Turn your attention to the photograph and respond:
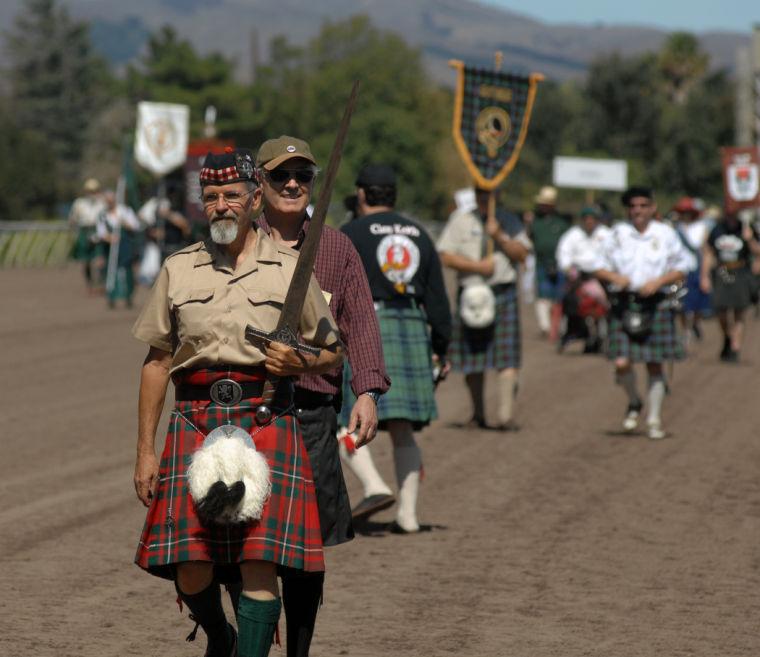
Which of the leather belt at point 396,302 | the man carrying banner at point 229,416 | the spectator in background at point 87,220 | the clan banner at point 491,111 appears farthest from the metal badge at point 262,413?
the spectator in background at point 87,220

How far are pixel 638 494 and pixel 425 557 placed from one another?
225 centimetres

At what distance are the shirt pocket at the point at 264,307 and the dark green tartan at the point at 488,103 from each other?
8316mm

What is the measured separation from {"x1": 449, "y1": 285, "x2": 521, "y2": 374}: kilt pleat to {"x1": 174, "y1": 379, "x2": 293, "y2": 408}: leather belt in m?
7.77

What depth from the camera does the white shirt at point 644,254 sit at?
478 inches

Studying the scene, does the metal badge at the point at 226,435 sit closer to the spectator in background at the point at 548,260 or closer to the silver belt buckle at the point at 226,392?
the silver belt buckle at the point at 226,392

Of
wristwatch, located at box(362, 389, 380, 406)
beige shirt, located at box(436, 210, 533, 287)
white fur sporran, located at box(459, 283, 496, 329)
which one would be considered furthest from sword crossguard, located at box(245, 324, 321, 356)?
white fur sporran, located at box(459, 283, 496, 329)

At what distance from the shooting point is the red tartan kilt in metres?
4.89

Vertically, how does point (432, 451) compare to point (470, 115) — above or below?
below

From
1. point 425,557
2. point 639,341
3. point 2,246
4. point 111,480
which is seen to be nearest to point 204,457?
point 425,557

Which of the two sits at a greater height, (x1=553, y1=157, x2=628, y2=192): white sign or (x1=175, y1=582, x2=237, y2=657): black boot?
(x1=175, y1=582, x2=237, y2=657): black boot

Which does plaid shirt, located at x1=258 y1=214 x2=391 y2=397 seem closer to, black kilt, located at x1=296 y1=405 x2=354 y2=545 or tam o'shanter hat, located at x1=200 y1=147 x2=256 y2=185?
black kilt, located at x1=296 y1=405 x2=354 y2=545

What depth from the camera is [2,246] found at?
39.0 m

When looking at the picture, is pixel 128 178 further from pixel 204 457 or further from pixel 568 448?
pixel 204 457

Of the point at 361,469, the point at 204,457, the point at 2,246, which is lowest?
the point at 2,246
